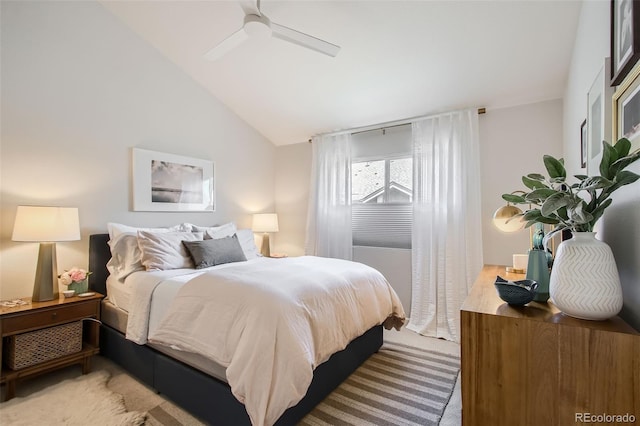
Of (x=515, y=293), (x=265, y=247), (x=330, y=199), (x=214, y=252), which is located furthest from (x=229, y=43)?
(x=265, y=247)

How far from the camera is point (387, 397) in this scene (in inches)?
79.6

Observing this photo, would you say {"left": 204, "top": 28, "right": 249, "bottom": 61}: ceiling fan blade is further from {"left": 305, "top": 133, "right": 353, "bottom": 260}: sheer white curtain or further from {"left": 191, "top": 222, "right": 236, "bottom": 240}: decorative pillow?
{"left": 305, "top": 133, "right": 353, "bottom": 260}: sheer white curtain

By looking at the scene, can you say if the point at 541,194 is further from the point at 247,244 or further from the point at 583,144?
the point at 247,244

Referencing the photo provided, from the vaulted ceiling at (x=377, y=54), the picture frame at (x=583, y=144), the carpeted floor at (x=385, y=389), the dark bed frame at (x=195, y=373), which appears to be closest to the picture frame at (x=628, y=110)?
the picture frame at (x=583, y=144)

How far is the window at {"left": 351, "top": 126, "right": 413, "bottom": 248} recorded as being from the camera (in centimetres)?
368

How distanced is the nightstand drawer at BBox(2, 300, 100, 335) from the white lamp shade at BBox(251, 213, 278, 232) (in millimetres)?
2067

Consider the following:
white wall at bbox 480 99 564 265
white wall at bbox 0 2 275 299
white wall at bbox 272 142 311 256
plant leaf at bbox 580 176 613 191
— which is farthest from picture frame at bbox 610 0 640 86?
white wall at bbox 0 2 275 299

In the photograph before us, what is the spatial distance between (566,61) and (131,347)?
4112 mm

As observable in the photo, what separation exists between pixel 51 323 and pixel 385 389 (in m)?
2.44

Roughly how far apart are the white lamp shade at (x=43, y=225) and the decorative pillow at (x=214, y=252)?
2.86 feet

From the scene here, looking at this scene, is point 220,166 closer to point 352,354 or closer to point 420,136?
point 420,136

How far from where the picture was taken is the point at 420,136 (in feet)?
11.3

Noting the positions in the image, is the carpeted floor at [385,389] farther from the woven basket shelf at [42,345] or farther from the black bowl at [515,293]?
the black bowl at [515,293]

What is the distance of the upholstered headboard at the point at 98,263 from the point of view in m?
2.72
